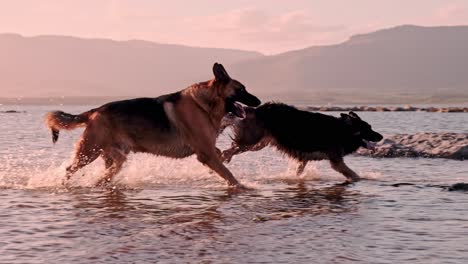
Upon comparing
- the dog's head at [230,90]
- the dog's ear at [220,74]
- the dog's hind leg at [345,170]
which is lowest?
the dog's hind leg at [345,170]

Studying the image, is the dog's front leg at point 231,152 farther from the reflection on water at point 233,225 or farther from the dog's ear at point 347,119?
the reflection on water at point 233,225

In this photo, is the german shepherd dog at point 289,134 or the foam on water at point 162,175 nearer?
the foam on water at point 162,175

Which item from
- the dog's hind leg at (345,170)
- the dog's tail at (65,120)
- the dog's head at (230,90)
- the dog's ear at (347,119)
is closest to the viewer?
the dog's head at (230,90)

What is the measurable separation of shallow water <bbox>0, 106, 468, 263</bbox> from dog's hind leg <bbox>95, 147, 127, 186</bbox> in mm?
219

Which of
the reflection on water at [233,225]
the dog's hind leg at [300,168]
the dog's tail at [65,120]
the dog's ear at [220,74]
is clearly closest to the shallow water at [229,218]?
the reflection on water at [233,225]

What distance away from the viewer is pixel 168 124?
10695 millimetres

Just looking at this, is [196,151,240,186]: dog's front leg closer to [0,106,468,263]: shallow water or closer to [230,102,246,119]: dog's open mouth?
[0,106,468,263]: shallow water

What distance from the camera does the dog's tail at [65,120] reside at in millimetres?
10961

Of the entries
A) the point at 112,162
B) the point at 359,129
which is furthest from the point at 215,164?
the point at 359,129

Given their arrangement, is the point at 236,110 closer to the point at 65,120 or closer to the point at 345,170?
the point at 65,120

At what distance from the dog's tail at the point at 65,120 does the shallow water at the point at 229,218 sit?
72cm

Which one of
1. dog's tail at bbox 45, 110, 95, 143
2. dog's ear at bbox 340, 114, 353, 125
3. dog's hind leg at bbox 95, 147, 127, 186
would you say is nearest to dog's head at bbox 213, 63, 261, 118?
dog's hind leg at bbox 95, 147, 127, 186

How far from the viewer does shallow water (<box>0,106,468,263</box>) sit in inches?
247

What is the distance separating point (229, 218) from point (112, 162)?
3447 millimetres
